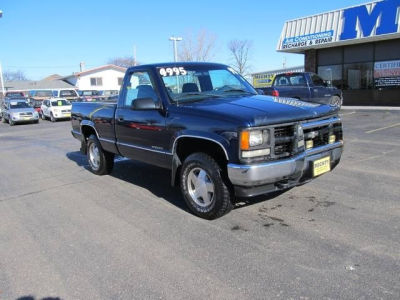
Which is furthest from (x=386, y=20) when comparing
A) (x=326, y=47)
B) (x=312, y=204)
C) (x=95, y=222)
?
(x=95, y=222)

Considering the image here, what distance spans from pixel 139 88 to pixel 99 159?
2070 mm

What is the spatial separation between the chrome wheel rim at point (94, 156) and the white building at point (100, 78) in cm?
5525

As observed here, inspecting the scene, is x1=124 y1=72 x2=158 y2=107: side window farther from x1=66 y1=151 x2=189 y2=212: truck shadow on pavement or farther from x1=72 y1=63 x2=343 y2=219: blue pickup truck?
x1=66 y1=151 x2=189 y2=212: truck shadow on pavement

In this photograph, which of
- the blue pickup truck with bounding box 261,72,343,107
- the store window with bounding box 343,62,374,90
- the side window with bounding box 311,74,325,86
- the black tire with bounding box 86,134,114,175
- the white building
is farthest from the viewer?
the white building

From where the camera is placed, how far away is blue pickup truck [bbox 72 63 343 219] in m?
4.12

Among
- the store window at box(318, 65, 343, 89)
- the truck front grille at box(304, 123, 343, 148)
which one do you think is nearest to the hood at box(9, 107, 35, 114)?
the store window at box(318, 65, 343, 89)

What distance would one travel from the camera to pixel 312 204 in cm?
503

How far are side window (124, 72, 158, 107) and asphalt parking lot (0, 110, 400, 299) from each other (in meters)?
1.47

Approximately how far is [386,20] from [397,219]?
16.1m

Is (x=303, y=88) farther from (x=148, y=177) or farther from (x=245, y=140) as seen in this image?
(x=245, y=140)

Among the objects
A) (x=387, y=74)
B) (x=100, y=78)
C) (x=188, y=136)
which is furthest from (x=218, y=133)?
(x=100, y=78)

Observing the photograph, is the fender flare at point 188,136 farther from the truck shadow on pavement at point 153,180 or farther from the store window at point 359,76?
the store window at point 359,76

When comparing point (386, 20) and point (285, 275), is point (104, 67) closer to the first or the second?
point (386, 20)

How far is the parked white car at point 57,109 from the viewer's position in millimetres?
24216
